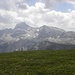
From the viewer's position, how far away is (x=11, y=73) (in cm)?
3472

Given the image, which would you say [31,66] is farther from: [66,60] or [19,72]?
[66,60]

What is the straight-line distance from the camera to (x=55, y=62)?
41.8 metres

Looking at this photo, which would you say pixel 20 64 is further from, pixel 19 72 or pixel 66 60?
pixel 66 60

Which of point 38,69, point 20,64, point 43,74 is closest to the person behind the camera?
point 43,74

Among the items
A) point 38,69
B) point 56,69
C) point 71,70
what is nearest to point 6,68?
point 38,69

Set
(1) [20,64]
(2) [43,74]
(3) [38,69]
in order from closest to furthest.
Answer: (2) [43,74] → (3) [38,69] → (1) [20,64]

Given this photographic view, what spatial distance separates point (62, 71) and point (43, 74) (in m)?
3.01

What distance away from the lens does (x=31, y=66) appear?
39.0 meters

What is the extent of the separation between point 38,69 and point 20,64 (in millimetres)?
5977

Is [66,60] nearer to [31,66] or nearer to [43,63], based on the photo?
[43,63]

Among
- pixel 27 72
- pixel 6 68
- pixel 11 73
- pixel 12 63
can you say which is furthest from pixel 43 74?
pixel 12 63

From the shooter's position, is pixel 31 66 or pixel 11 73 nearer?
pixel 11 73

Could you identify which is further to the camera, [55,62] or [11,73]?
[55,62]

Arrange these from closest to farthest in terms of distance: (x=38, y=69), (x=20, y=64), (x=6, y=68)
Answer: (x=38, y=69) < (x=6, y=68) < (x=20, y=64)
